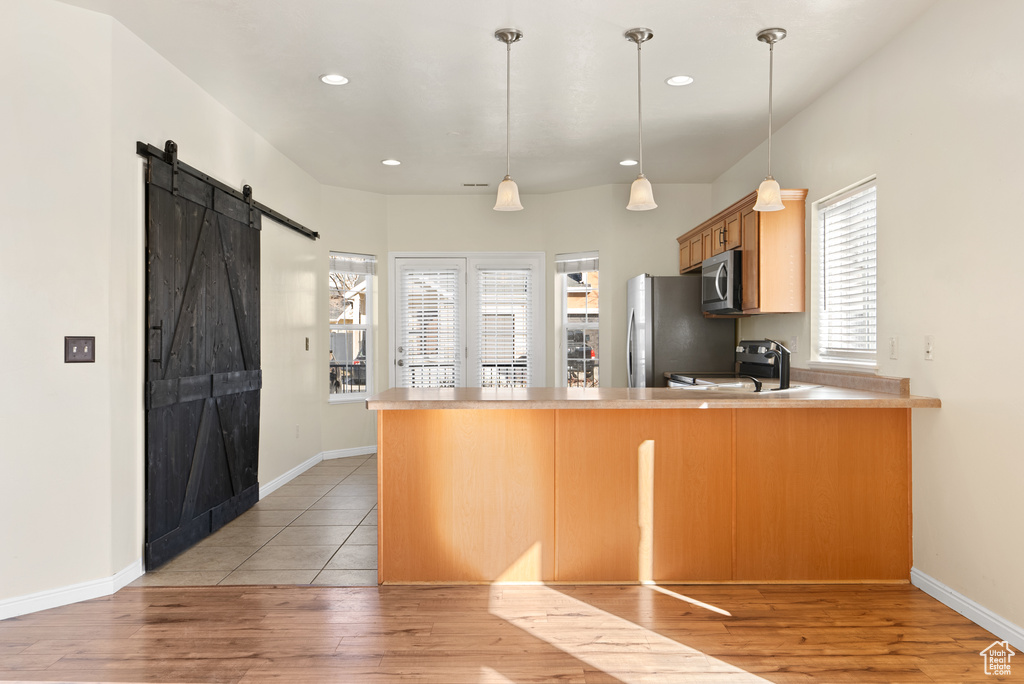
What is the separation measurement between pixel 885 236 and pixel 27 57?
411 centimetres

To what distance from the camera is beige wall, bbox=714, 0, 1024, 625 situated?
2.47m

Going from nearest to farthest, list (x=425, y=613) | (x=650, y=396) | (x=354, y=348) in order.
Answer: (x=425, y=613) < (x=650, y=396) < (x=354, y=348)

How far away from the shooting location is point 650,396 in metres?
3.02

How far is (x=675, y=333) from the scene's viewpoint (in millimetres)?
5344

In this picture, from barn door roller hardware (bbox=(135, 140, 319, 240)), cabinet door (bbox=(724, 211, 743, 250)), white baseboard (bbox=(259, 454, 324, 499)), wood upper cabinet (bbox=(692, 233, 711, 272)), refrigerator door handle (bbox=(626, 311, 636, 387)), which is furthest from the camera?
refrigerator door handle (bbox=(626, 311, 636, 387))

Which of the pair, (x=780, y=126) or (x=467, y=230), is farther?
(x=467, y=230)

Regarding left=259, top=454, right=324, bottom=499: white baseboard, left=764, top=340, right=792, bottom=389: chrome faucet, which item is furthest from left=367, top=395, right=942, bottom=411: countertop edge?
left=259, top=454, right=324, bottom=499: white baseboard

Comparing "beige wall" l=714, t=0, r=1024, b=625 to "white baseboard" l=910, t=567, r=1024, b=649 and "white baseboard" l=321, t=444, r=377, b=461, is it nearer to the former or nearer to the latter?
"white baseboard" l=910, t=567, r=1024, b=649

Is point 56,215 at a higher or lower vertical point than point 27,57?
lower

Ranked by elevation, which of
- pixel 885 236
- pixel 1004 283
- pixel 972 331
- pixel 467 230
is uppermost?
pixel 467 230

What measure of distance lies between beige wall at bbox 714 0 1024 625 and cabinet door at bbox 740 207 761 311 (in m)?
0.77

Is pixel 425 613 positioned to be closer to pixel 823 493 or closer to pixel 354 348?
pixel 823 493

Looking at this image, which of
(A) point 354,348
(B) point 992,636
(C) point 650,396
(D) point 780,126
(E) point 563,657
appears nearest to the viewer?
(E) point 563,657

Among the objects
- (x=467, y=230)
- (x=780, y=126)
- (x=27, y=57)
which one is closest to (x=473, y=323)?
(x=467, y=230)
